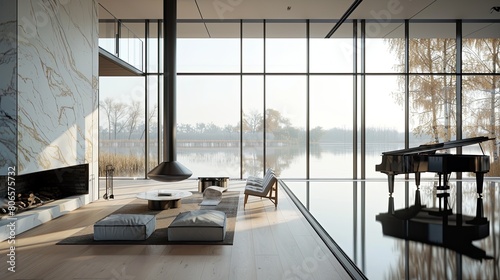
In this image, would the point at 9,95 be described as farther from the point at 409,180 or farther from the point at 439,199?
the point at 409,180

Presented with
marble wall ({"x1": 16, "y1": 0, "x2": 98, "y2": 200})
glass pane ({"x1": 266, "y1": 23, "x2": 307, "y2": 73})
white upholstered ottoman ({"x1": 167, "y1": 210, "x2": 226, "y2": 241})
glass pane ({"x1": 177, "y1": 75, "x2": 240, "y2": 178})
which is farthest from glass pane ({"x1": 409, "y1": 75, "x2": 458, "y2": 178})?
marble wall ({"x1": 16, "y1": 0, "x2": 98, "y2": 200})

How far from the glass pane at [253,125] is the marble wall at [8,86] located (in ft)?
A: 20.0

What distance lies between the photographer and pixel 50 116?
586 cm

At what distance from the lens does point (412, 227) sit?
5445mm

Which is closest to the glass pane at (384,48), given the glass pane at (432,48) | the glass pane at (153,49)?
the glass pane at (432,48)

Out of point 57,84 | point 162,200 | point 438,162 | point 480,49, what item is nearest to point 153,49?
point 57,84

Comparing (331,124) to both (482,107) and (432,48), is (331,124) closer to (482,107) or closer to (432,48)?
(432,48)

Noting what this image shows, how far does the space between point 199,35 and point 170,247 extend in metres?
7.47

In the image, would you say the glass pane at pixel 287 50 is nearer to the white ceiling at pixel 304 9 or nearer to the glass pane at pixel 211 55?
the white ceiling at pixel 304 9

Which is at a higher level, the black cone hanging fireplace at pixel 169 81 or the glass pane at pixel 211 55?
the glass pane at pixel 211 55

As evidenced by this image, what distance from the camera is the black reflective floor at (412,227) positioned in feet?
12.5

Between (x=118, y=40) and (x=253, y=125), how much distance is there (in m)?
3.99

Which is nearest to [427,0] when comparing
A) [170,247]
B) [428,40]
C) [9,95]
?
[428,40]

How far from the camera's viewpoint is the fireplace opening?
613cm
